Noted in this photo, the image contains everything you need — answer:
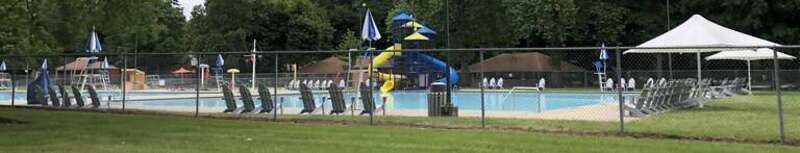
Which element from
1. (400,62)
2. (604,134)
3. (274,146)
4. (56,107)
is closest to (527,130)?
(604,134)

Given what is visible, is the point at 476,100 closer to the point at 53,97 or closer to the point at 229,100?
the point at 229,100

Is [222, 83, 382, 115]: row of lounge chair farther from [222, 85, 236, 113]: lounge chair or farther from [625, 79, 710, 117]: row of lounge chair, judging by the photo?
[625, 79, 710, 117]: row of lounge chair

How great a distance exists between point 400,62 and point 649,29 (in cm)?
2426

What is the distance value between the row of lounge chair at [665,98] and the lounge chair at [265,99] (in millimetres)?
7923

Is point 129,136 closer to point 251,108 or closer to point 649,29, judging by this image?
point 251,108

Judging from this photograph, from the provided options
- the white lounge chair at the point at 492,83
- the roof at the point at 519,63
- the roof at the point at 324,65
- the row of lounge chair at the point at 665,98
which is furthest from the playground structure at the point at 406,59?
the roof at the point at 324,65

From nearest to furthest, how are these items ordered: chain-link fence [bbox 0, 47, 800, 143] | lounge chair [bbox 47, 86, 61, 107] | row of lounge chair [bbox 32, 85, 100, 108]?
chain-link fence [bbox 0, 47, 800, 143] < row of lounge chair [bbox 32, 85, 100, 108] < lounge chair [bbox 47, 86, 61, 107]

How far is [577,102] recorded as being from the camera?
1045 inches

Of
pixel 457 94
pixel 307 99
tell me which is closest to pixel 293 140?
pixel 307 99

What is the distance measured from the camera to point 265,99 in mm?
17469

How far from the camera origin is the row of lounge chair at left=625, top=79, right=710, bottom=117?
1698 cm

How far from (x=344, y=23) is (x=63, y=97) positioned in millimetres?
56156

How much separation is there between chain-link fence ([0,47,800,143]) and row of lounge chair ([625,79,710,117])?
32 millimetres

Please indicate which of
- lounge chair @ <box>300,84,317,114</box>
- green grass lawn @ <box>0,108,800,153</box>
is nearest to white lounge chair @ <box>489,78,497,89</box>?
lounge chair @ <box>300,84,317,114</box>
